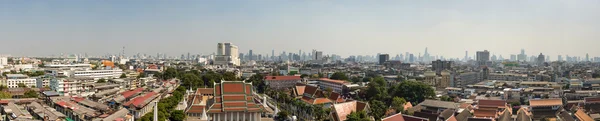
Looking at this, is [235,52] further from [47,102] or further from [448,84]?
[47,102]

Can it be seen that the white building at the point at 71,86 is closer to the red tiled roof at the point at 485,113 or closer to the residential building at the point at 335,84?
the residential building at the point at 335,84

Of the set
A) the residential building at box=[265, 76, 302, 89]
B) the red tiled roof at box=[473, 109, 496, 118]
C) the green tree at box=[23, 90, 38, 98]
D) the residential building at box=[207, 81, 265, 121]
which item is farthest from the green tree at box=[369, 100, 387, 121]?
the green tree at box=[23, 90, 38, 98]

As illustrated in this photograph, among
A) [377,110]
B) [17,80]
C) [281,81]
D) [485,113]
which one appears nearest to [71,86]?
[17,80]

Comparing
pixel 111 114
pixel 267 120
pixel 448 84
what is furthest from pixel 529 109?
pixel 448 84

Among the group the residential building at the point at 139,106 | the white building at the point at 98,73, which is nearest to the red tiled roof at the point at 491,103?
the residential building at the point at 139,106

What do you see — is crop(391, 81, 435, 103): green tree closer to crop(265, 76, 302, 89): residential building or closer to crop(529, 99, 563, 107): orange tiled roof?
crop(529, 99, 563, 107): orange tiled roof

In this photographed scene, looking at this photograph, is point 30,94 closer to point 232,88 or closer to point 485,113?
point 232,88
